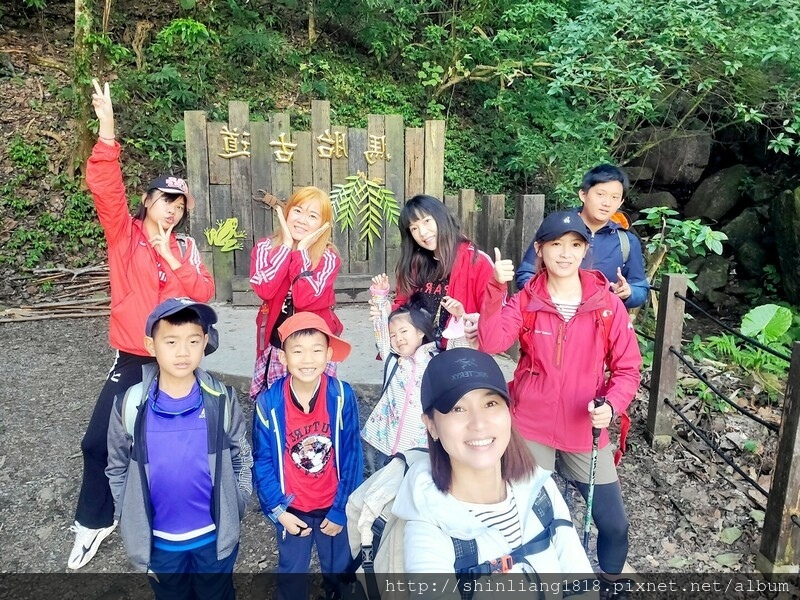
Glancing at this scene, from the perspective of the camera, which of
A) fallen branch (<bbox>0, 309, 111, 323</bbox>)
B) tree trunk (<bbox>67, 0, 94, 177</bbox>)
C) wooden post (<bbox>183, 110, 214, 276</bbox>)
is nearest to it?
wooden post (<bbox>183, 110, 214, 276</bbox>)

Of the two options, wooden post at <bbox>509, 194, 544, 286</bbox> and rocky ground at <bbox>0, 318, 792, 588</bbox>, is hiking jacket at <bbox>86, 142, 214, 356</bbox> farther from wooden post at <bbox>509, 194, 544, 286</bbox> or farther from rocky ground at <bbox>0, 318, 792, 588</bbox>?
wooden post at <bbox>509, 194, 544, 286</bbox>

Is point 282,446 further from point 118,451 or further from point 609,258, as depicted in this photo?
point 609,258

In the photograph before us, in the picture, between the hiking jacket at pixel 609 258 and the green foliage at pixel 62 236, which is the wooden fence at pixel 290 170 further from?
the green foliage at pixel 62 236

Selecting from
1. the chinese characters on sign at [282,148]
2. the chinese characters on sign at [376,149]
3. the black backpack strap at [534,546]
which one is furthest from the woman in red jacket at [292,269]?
the chinese characters on sign at [376,149]

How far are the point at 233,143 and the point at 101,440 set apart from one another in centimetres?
333

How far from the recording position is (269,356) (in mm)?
3057

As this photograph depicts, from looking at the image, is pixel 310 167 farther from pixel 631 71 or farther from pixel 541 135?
pixel 541 135

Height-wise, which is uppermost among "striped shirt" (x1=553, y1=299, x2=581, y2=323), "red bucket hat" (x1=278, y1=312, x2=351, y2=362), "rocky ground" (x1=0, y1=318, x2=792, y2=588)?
"striped shirt" (x1=553, y1=299, x2=581, y2=323)

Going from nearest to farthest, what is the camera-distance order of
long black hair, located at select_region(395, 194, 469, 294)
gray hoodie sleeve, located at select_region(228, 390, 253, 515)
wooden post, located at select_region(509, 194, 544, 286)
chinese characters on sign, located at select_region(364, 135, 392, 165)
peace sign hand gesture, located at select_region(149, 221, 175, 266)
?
1. gray hoodie sleeve, located at select_region(228, 390, 253, 515)
2. peace sign hand gesture, located at select_region(149, 221, 175, 266)
3. long black hair, located at select_region(395, 194, 469, 294)
4. wooden post, located at select_region(509, 194, 544, 286)
5. chinese characters on sign, located at select_region(364, 135, 392, 165)

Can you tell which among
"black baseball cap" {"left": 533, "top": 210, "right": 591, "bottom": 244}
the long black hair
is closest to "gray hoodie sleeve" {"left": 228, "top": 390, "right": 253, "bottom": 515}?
A: the long black hair

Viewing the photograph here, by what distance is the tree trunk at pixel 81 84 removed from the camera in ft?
24.0

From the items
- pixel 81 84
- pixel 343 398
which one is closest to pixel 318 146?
pixel 343 398

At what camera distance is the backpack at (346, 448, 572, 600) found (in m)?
1.55

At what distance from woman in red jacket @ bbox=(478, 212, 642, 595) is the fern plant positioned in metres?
3.17
